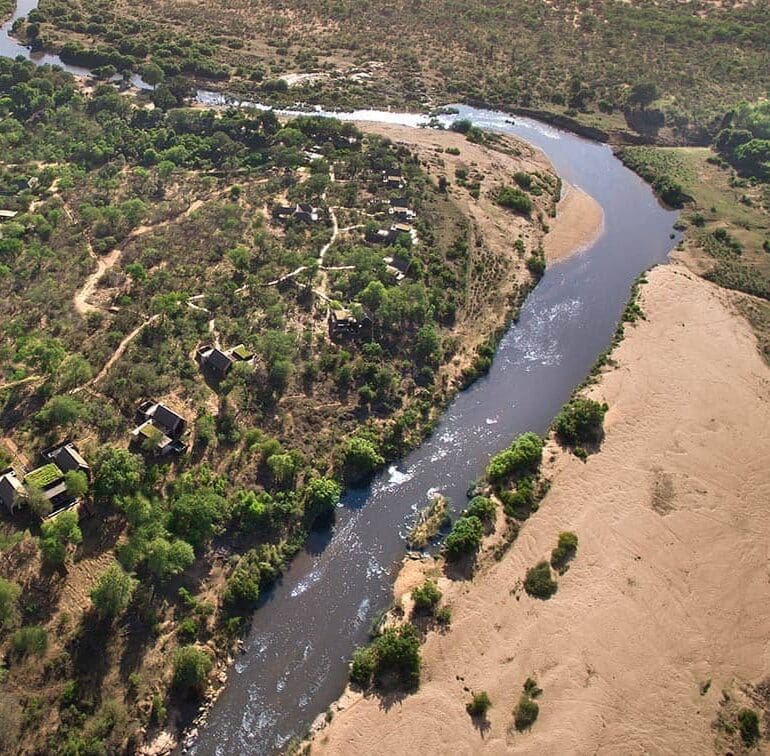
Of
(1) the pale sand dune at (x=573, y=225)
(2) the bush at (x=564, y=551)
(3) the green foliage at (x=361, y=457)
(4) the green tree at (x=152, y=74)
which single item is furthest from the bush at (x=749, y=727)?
(4) the green tree at (x=152, y=74)

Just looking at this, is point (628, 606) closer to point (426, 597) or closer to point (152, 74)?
point (426, 597)

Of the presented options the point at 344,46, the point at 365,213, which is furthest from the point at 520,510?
the point at 344,46

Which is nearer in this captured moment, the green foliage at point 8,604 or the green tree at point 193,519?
the green foliage at point 8,604

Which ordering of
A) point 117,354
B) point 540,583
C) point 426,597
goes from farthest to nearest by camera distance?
point 117,354 < point 540,583 < point 426,597

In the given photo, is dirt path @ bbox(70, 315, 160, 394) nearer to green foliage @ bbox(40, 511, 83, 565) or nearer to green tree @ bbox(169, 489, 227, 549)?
green foliage @ bbox(40, 511, 83, 565)

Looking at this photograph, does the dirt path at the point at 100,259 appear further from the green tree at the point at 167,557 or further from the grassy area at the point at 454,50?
the grassy area at the point at 454,50

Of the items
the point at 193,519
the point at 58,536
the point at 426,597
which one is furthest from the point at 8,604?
the point at 426,597
